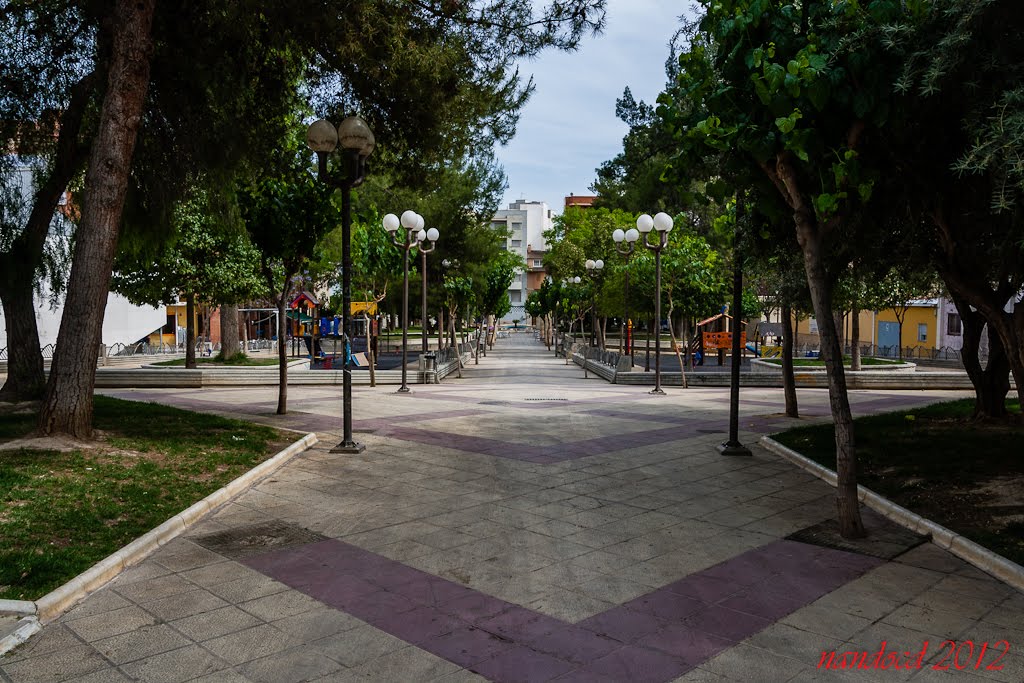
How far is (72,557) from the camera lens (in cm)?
508

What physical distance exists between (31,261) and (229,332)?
52.3ft

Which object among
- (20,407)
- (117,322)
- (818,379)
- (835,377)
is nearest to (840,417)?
(835,377)

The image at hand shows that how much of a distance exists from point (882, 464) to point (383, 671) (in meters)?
6.90

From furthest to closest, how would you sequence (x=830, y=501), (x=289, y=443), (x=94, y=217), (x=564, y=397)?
(x=564, y=397), (x=289, y=443), (x=94, y=217), (x=830, y=501)

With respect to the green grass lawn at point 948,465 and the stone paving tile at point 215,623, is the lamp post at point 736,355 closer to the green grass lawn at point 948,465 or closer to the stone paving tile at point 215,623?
the green grass lawn at point 948,465

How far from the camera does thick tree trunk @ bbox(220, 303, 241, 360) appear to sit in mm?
25766

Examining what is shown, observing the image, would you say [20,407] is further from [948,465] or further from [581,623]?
[948,465]

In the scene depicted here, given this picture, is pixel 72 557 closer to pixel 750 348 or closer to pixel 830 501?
pixel 830 501

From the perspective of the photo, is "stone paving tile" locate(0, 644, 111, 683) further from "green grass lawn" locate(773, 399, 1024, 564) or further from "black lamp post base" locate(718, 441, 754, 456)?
"black lamp post base" locate(718, 441, 754, 456)

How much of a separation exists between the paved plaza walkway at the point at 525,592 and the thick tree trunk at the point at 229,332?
719 inches

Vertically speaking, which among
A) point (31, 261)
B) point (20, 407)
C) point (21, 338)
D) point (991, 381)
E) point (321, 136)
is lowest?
point (20, 407)

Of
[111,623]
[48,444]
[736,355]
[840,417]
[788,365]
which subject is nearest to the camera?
[111,623]

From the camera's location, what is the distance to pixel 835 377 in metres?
6.14

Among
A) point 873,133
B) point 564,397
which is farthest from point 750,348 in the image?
point 873,133
